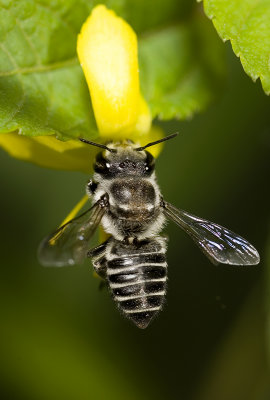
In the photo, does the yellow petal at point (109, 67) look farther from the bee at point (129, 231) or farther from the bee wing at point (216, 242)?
the bee wing at point (216, 242)

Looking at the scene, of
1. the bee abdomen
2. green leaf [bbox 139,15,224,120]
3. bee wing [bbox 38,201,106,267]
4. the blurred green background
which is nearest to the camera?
bee wing [bbox 38,201,106,267]

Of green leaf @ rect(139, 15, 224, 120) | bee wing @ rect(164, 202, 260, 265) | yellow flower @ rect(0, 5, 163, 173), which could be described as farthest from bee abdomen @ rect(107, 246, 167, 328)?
green leaf @ rect(139, 15, 224, 120)

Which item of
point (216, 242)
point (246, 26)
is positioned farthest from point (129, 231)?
point (246, 26)

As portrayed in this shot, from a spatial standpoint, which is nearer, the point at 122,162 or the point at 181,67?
the point at 122,162

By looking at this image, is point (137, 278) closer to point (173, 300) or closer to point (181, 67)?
point (181, 67)

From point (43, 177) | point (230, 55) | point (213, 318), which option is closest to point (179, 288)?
point (213, 318)

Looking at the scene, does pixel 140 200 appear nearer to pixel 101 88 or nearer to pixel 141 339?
pixel 101 88

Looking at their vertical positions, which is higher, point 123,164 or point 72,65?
point 72,65

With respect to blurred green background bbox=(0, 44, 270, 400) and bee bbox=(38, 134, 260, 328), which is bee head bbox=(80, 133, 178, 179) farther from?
blurred green background bbox=(0, 44, 270, 400)
